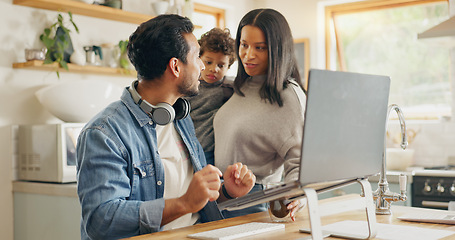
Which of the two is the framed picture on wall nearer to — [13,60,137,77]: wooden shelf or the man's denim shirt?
[13,60,137,77]: wooden shelf

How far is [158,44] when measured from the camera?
204 cm

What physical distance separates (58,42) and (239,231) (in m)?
2.49

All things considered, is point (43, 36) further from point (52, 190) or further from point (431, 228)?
point (431, 228)

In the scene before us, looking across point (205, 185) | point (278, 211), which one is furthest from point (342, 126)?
point (278, 211)

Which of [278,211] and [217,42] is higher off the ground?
[217,42]

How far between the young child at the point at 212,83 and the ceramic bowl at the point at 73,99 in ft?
4.14

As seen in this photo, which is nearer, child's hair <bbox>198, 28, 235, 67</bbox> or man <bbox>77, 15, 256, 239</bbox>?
man <bbox>77, 15, 256, 239</bbox>

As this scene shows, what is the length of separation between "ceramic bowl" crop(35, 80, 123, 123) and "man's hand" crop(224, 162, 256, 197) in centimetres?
186

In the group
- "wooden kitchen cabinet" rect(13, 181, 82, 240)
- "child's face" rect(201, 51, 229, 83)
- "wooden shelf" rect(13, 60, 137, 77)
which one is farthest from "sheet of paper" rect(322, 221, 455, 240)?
"wooden shelf" rect(13, 60, 137, 77)

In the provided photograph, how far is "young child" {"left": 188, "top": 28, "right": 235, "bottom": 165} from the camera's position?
8.61 feet

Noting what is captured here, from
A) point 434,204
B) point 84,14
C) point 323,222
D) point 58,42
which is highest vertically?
point 84,14

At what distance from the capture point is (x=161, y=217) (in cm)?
179

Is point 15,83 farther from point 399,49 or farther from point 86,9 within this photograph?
point 399,49

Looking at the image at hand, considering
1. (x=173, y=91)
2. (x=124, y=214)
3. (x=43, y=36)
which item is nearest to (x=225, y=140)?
(x=173, y=91)
